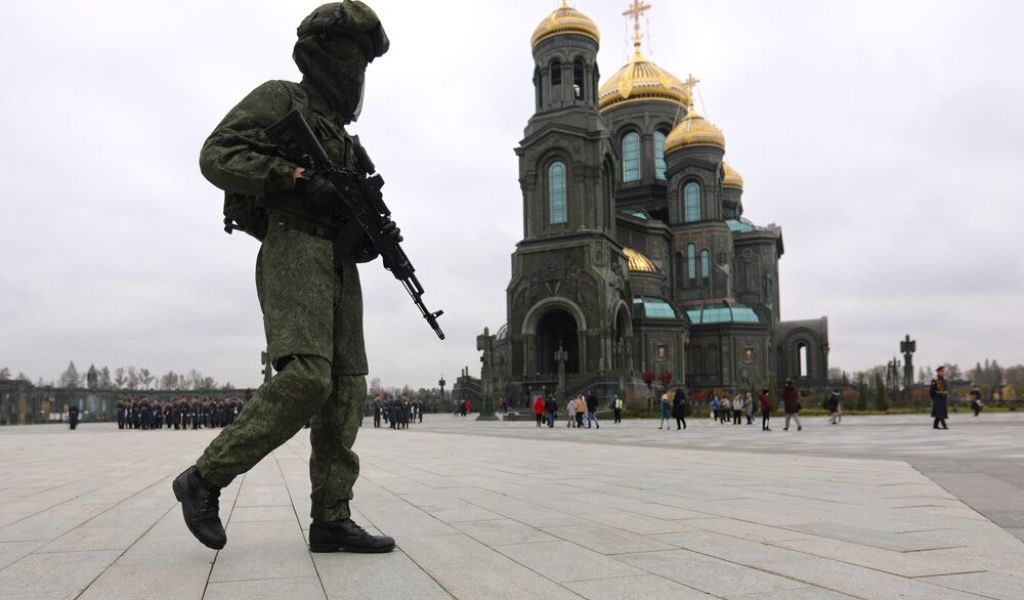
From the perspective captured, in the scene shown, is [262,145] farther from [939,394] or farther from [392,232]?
[939,394]

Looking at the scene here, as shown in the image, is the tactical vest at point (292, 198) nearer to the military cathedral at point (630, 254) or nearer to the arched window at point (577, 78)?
the military cathedral at point (630, 254)

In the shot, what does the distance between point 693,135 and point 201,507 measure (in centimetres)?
6336

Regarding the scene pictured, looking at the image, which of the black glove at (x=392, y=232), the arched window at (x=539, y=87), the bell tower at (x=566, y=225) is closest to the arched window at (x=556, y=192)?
the bell tower at (x=566, y=225)

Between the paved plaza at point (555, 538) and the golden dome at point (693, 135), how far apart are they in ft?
188

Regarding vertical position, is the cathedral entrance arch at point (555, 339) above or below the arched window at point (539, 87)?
below

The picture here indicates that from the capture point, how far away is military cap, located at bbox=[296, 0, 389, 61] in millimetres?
4043

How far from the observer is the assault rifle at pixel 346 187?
3814 millimetres

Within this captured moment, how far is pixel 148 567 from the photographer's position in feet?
11.1

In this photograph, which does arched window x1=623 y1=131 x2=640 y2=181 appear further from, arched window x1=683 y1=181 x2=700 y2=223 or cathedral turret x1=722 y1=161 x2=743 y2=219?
cathedral turret x1=722 y1=161 x2=743 y2=219

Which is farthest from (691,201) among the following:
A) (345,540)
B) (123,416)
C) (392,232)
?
(345,540)

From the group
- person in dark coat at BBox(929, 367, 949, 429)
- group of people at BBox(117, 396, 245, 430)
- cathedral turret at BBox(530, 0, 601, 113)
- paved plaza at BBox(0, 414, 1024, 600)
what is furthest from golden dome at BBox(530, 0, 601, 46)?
paved plaza at BBox(0, 414, 1024, 600)

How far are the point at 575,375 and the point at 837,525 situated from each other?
43.7 metres

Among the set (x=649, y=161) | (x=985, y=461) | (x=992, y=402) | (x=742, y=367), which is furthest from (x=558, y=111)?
(x=985, y=461)

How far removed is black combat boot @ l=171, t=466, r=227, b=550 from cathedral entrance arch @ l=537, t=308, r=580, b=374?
155 ft
